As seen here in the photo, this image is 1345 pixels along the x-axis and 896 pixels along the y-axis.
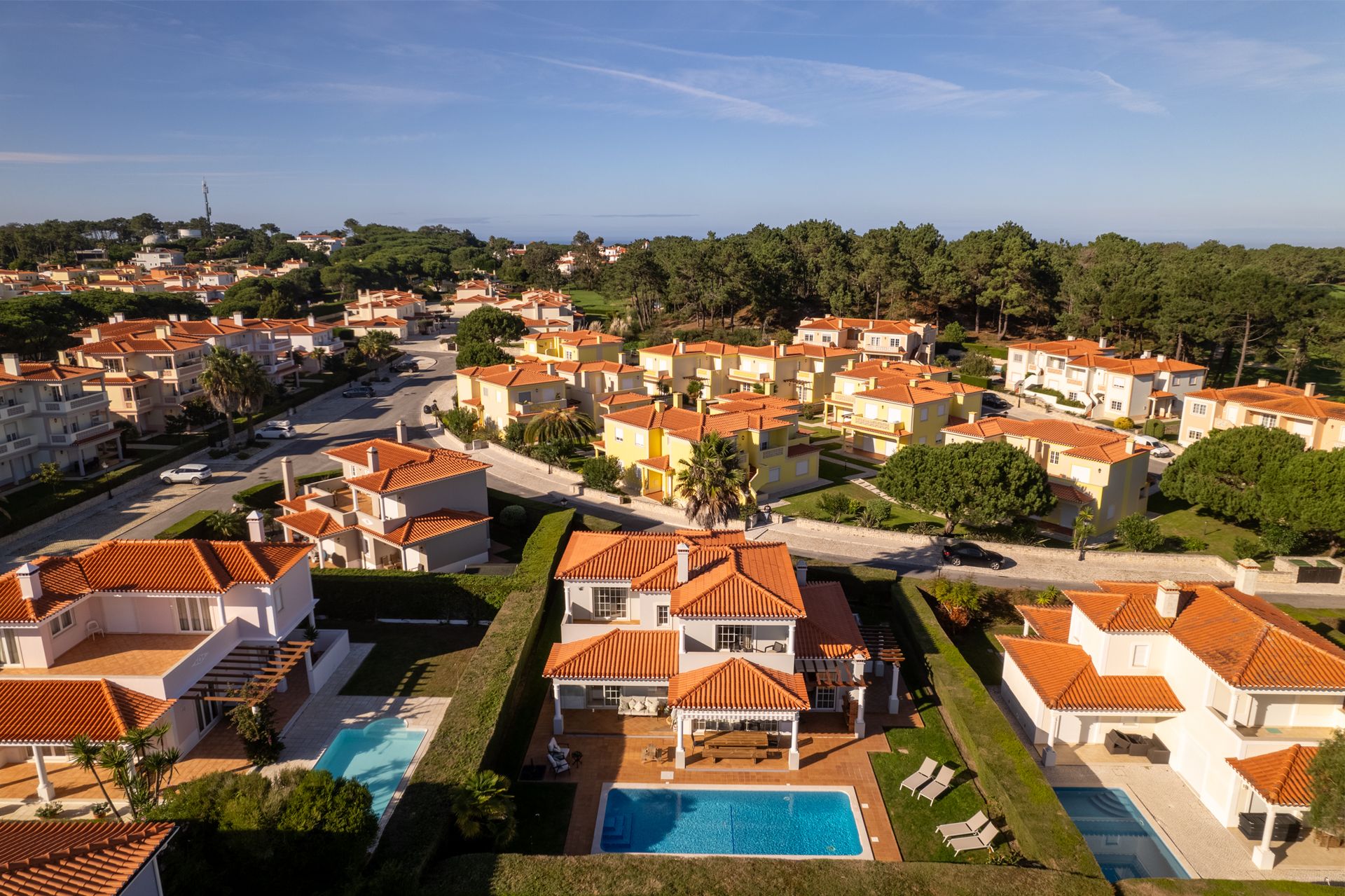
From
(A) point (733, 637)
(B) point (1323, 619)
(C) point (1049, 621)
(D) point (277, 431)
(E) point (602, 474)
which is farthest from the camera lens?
(D) point (277, 431)

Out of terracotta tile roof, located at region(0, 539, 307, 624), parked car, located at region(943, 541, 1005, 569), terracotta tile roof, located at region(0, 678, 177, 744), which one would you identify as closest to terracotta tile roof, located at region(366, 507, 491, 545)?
terracotta tile roof, located at region(0, 539, 307, 624)

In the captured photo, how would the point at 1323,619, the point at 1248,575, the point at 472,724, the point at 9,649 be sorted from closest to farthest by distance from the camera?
the point at 472,724 < the point at 9,649 < the point at 1248,575 < the point at 1323,619

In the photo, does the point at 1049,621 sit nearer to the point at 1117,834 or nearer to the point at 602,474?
the point at 1117,834

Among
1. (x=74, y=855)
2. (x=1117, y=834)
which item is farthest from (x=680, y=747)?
(x=74, y=855)

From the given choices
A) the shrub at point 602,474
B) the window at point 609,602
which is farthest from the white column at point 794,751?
the shrub at point 602,474

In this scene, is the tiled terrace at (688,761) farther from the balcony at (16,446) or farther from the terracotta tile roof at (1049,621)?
the balcony at (16,446)

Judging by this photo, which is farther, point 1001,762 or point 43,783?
point 1001,762
